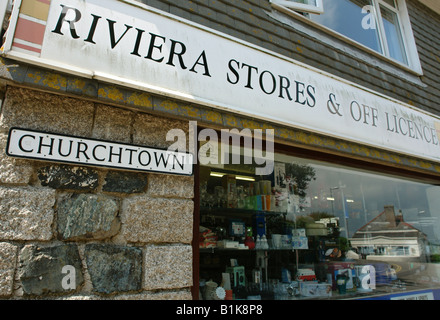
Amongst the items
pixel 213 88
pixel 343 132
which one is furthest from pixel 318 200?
pixel 213 88

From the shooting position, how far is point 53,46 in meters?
1.92

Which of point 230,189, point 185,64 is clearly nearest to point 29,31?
point 185,64

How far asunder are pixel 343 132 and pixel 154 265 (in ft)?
7.45

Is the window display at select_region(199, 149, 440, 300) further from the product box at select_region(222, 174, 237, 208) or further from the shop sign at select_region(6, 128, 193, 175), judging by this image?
the shop sign at select_region(6, 128, 193, 175)

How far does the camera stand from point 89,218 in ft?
6.50

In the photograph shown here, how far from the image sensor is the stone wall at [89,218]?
179 centimetres

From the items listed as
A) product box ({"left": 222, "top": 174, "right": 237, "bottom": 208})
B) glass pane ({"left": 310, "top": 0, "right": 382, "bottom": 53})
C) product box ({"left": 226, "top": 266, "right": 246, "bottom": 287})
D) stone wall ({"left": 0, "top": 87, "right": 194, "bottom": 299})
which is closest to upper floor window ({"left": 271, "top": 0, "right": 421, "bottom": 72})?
glass pane ({"left": 310, "top": 0, "right": 382, "bottom": 53})

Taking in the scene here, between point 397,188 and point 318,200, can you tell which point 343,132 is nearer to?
point 318,200

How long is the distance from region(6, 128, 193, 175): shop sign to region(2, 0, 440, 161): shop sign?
0.41 meters

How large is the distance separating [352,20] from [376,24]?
64 cm

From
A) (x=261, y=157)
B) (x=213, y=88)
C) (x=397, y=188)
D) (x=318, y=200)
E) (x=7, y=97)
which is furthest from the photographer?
(x=397, y=188)

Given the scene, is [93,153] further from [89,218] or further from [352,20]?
[352,20]

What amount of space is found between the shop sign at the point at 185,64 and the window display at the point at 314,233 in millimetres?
583

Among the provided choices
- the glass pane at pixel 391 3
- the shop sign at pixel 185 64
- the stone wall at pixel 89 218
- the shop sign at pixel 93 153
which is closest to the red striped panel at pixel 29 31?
the shop sign at pixel 185 64
